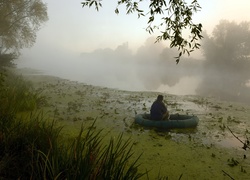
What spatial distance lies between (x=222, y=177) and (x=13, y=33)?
29970mm

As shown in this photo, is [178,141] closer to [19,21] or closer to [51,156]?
[51,156]

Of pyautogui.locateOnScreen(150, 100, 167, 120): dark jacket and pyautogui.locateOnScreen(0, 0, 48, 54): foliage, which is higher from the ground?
pyautogui.locateOnScreen(0, 0, 48, 54): foliage

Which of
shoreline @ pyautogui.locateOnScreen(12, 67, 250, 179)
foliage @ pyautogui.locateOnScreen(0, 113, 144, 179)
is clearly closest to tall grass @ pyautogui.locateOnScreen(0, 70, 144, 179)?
foliage @ pyautogui.locateOnScreen(0, 113, 144, 179)

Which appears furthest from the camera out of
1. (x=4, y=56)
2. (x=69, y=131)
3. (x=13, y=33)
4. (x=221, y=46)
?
(x=221, y=46)

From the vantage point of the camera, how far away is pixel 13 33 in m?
29.7

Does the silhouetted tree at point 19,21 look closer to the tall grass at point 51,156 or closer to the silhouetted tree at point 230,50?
the tall grass at point 51,156

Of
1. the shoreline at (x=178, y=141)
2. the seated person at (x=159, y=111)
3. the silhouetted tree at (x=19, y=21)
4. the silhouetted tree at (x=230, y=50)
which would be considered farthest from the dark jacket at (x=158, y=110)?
the silhouetted tree at (x=230, y=50)

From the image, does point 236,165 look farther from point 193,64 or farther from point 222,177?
point 193,64

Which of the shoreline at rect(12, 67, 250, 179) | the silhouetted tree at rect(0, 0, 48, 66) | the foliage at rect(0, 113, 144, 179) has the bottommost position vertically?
the shoreline at rect(12, 67, 250, 179)

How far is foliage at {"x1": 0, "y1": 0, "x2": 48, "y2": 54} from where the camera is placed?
2625cm

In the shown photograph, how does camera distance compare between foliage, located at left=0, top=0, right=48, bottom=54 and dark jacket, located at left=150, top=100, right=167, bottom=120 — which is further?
foliage, located at left=0, top=0, right=48, bottom=54

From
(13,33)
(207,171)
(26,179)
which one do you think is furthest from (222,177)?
(13,33)

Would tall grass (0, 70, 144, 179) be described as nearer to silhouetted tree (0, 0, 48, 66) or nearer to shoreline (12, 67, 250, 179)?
shoreline (12, 67, 250, 179)

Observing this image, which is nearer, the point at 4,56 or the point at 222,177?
the point at 222,177
